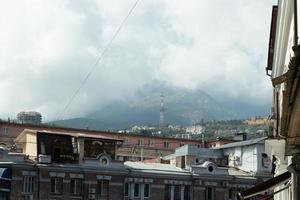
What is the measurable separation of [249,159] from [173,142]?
48.5 m

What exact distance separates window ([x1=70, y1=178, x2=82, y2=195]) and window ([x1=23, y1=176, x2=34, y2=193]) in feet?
13.9

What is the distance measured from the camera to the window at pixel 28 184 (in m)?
61.7

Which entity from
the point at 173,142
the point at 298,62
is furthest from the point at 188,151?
the point at 298,62

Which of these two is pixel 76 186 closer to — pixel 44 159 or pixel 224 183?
pixel 44 159

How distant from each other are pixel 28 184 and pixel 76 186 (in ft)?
16.9

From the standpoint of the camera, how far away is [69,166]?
2527 inches

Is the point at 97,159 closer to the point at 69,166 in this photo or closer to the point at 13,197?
the point at 69,166

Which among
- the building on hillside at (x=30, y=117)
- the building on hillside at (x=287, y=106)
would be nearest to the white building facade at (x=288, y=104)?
the building on hillside at (x=287, y=106)

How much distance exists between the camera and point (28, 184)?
61.9 meters

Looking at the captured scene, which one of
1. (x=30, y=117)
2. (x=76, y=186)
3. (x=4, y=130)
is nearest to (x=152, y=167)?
(x=76, y=186)

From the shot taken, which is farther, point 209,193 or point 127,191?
point 209,193

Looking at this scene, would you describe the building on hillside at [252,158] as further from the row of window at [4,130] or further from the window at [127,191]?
the row of window at [4,130]

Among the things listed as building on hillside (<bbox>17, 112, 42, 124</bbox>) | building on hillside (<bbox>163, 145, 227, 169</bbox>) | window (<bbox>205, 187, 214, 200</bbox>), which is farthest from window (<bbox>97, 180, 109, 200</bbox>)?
building on hillside (<bbox>17, 112, 42, 124</bbox>)

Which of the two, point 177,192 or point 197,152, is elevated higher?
point 197,152
